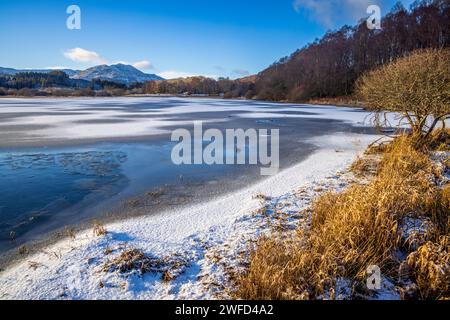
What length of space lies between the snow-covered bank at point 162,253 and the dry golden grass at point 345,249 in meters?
0.47

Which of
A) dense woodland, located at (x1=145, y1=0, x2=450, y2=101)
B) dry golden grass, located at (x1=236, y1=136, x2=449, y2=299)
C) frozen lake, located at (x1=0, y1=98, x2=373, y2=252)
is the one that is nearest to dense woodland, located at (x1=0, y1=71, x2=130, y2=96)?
dense woodland, located at (x1=145, y1=0, x2=450, y2=101)

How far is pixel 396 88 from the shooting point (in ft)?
27.0

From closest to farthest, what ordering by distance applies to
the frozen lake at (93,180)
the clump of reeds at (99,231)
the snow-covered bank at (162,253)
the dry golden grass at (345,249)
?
1. the dry golden grass at (345,249)
2. the snow-covered bank at (162,253)
3. the clump of reeds at (99,231)
4. the frozen lake at (93,180)

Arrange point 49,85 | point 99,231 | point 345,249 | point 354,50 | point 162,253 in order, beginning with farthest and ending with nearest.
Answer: point 49,85
point 354,50
point 99,231
point 162,253
point 345,249

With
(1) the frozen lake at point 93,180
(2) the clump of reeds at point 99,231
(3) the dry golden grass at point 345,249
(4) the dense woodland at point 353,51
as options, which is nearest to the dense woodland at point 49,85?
(4) the dense woodland at point 353,51

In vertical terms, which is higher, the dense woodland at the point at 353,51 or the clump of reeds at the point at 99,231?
the dense woodland at the point at 353,51

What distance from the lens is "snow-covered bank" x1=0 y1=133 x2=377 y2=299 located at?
2.92 meters

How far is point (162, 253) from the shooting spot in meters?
3.60

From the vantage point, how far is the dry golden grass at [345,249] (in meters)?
2.82

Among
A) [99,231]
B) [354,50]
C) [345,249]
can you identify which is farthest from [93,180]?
[354,50]

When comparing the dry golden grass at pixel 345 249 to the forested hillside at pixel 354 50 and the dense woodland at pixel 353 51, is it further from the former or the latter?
the forested hillside at pixel 354 50

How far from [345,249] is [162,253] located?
7.31 feet

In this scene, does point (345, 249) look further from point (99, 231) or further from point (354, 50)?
point (354, 50)

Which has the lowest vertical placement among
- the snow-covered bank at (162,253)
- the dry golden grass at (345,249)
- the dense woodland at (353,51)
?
the snow-covered bank at (162,253)
